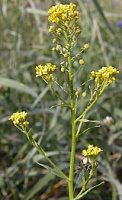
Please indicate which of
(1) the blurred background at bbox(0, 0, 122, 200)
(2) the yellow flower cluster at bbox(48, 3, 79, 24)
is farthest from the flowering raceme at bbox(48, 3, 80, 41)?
(1) the blurred background at bbox(0, 0, 122, 200)

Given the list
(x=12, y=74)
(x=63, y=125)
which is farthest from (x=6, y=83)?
(x=12, y=74)

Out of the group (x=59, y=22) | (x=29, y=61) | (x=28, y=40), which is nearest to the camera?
(x=59, y=22)

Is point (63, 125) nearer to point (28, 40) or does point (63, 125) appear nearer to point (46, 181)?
point (46, 181)

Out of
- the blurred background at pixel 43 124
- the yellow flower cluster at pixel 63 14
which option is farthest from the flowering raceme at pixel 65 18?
the blurred background at pixel 43 124

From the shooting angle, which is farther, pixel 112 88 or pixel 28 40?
pixel 28 40

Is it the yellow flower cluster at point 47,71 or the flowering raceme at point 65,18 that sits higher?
the flowering raceme at point 65,18

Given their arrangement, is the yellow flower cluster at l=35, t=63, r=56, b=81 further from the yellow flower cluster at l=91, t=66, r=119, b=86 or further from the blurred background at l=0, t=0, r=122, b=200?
the blurred background at l=0, t=0, r=122, b=200

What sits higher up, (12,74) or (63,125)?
(12,74)

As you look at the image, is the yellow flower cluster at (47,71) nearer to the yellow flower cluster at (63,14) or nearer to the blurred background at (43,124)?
the yellow flower cluster at (63,14)
